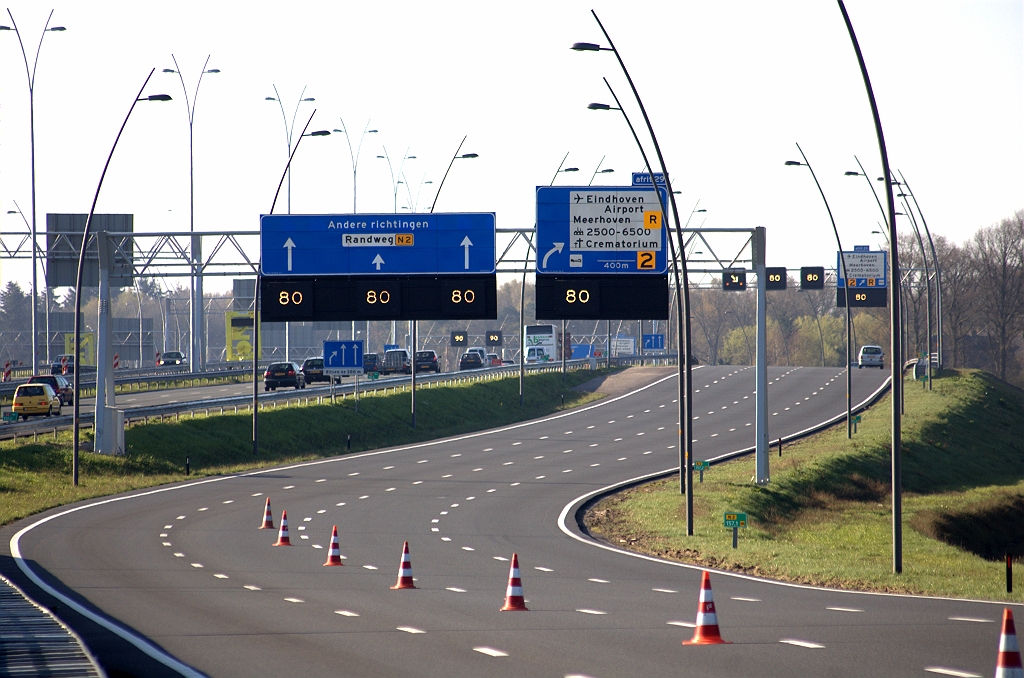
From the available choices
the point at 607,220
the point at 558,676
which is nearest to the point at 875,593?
the point at 558,676

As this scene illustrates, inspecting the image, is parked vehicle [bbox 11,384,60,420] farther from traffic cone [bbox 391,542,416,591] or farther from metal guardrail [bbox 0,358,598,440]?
traffic cone [bbox 391,542,416,591]

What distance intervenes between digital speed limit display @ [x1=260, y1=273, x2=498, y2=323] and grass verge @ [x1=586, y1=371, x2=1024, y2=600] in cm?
675

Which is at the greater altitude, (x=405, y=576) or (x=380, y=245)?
(x=380, y=245)

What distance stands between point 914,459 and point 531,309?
493ft

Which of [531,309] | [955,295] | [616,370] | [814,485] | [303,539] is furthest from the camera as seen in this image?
[531,309]

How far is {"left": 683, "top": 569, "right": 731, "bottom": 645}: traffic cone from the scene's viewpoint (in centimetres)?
1212

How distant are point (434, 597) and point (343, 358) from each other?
34899 mm

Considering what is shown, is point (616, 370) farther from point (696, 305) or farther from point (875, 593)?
point (696, 305)

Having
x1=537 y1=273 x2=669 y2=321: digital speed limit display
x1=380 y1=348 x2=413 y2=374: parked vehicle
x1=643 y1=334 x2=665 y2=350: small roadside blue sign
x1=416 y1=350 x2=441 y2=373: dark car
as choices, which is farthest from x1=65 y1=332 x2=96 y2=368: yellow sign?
x1=537 y1=273 x2=669 y2=321: digital speed limit display

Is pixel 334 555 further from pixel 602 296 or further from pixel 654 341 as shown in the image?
pixel 654 341

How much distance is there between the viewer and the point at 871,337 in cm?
14875

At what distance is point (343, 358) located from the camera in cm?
5047

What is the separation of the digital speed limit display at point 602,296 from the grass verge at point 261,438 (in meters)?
14.6

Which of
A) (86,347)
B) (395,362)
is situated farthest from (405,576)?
(86,347)
